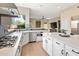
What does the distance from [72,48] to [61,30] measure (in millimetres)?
2332

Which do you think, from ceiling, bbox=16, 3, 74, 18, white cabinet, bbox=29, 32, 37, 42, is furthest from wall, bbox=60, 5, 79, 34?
white cabinet, bbox=29, 32, 37, 42

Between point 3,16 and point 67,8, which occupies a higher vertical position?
point 67,8

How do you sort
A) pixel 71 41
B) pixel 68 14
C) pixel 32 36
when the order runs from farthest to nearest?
pixel 32 36 < pixel 68 14 < pixel 71 41

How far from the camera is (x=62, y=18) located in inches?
128

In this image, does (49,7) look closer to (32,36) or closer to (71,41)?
(32,36)

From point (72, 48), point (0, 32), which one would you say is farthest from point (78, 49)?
point (0, 32)

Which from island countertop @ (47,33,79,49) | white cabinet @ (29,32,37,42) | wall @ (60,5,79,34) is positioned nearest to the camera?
island countertop @ (47,33,79,49)

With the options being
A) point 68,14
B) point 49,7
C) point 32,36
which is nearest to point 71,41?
point 68,14

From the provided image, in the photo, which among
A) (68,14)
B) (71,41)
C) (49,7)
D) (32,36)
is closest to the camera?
(71,41)

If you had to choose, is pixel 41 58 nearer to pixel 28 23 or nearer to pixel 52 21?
pixel 52 21

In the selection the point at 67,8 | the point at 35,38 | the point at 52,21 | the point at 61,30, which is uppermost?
the point at 67,8

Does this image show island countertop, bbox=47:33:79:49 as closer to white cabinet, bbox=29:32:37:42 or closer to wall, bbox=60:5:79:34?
wall, bbox=60:5:79:34

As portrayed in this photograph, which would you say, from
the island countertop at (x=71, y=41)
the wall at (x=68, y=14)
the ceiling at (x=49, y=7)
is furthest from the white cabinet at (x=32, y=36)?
the island countertop at (x=71, y=41)

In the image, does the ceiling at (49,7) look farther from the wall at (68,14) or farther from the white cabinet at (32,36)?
the white cabinet at (32,36)
